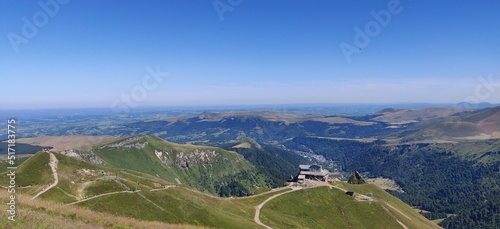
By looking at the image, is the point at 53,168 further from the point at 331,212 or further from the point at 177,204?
the point at 331,212


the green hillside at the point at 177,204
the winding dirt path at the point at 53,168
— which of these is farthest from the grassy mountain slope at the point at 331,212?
the winding dirt path at the point at 53,168

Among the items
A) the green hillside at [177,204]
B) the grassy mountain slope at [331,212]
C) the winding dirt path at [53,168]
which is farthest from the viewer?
the grassy mountain slope at [331,212]

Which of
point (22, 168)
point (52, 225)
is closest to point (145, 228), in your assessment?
point (52, 225)

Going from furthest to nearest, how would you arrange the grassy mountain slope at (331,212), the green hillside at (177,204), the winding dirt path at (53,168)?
the grassy mountain slope at (331,212)
the winding dirt path at (53,168)
the green hillside at (177,204)

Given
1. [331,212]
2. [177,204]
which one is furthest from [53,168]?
[331,212]

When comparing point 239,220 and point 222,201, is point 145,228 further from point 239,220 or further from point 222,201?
point 222,201

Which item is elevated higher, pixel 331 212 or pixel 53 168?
pixel 53 168

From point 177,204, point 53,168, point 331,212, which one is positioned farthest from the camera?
point 331,212

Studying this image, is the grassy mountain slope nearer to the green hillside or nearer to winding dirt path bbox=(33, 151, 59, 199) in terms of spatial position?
the green hillside

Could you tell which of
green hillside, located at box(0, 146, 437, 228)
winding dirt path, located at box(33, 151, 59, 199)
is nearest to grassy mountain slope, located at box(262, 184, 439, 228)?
green hillside, located at box(0, 146, 437, 228)

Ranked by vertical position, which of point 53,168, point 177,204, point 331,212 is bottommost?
point 331,212

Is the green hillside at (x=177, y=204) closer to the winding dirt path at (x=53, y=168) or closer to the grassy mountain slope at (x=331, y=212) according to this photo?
the grassy mountain slope at (x=331, y=212)
